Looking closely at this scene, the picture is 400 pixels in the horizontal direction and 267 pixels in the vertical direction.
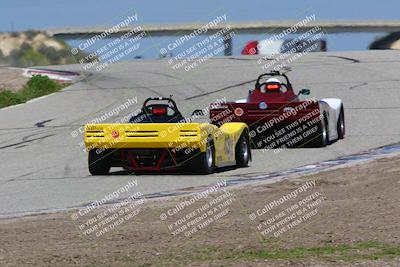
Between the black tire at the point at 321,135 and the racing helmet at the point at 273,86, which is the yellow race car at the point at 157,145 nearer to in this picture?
the black tire at the point at 321,135

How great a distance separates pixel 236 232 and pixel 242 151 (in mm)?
6864

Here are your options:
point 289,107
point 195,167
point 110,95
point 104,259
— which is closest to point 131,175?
point 195,167

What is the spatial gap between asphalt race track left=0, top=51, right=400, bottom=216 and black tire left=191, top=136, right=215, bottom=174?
147 millimetres

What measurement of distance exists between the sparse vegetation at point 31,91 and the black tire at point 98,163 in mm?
14463

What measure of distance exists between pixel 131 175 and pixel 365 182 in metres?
4.19

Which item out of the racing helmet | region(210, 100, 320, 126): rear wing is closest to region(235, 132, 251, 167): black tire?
region(210, 100, 320, 126): rear wing

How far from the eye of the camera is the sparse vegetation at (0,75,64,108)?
29.6m

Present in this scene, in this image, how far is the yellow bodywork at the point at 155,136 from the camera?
47.1 feet

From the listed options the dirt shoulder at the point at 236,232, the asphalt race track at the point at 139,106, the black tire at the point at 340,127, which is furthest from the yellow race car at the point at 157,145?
the black tire at the point at 340,127

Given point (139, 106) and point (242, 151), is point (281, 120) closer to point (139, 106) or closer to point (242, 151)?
point (242, 151)

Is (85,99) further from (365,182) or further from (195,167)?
(365,182)

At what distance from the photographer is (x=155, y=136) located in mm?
14508

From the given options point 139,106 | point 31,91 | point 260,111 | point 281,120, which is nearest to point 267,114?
point 260,111

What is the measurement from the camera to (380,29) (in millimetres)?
96875
